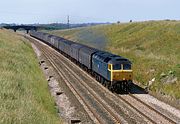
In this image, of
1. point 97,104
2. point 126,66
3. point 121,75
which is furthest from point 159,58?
point 97,104

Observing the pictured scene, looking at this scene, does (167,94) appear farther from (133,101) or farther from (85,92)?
(85,92)

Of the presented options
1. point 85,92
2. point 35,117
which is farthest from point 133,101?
point 35,117

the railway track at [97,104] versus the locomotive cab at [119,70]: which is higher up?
the locomotive cab at [119,70]

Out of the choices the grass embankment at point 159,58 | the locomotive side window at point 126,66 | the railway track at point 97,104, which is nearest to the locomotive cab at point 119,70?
the locomotive side window at point 126,66

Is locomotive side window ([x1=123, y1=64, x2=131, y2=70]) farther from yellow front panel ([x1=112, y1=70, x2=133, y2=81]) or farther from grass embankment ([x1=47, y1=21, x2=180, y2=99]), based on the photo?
grass embankment ([x1=47, y1=21, x2=180, y2=99])

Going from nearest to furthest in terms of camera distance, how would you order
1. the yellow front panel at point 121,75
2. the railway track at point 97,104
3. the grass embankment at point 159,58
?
1. the railway track at point 97,104
2. the yellow front panel at point 121,75
3. the grass embankment at point 159,58

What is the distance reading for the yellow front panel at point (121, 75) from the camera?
33.4 metres

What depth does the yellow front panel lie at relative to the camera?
33.4 metres

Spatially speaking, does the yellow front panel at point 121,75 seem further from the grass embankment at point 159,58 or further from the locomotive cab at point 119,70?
the grass embankment at point 159,58

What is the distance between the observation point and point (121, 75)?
33625 mm

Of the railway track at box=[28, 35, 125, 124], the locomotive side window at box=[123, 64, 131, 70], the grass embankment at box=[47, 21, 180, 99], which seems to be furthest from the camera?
the grass embankment at box=[47, 21, 180, 99]

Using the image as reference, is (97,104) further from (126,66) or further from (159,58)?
(159,58)

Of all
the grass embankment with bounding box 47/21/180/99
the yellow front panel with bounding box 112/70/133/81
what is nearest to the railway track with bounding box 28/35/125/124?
the yellow front panel with bounding box 112/70/133/81

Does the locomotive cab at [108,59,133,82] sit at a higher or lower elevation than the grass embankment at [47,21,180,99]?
higher
